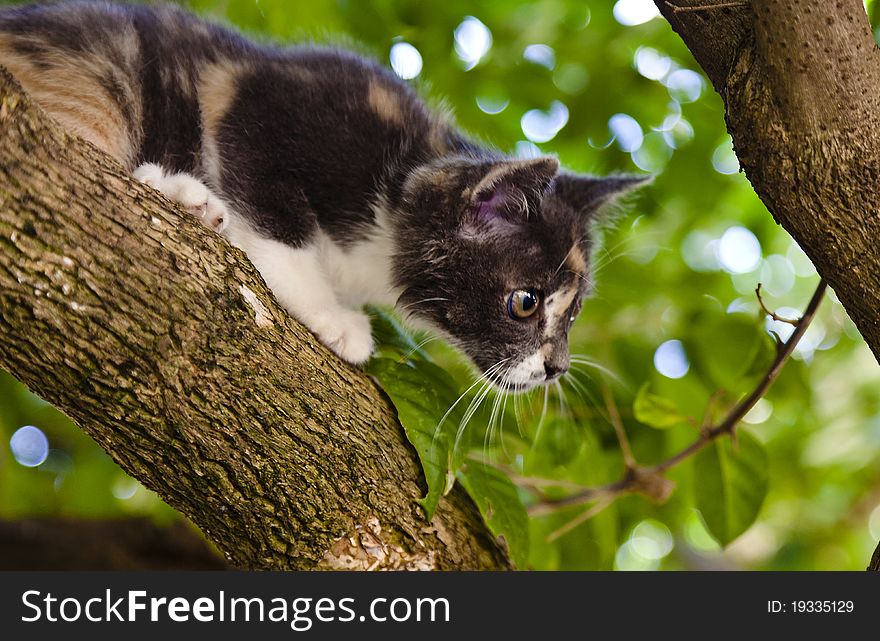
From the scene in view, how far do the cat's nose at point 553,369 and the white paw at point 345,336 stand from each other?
0.51m

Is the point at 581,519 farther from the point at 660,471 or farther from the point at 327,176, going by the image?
the point at 327,176

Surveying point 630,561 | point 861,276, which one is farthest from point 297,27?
point 630,561

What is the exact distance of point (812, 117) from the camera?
1479mm

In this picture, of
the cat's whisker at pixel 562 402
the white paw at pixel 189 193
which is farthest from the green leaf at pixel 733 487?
the white paw at pixel 189 193

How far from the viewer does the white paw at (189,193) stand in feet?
6.20

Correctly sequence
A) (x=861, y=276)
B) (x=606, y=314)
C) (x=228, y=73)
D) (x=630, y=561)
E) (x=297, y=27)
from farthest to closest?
(x=630, y=561)
(x=606, y=314)
(x=297, y=27)
(x=228, y=73)
(x=861, y=276)

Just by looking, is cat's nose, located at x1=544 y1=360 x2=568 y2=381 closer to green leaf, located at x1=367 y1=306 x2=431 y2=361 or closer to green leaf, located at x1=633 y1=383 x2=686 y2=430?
green leaf, located at x1=633 y1=383 x2=686 y2=430

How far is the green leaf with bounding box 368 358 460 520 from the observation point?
186 cm

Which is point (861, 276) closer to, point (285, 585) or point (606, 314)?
point (285, 585)

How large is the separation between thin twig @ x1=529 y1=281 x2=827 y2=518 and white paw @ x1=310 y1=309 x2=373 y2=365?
0.89 m

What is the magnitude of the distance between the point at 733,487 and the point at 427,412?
0.95 meters

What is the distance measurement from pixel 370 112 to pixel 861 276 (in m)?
1.34

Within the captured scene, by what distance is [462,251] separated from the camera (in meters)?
2.20

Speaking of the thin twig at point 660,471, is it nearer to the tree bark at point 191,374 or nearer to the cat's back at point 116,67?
the tree bark at point 191,374
